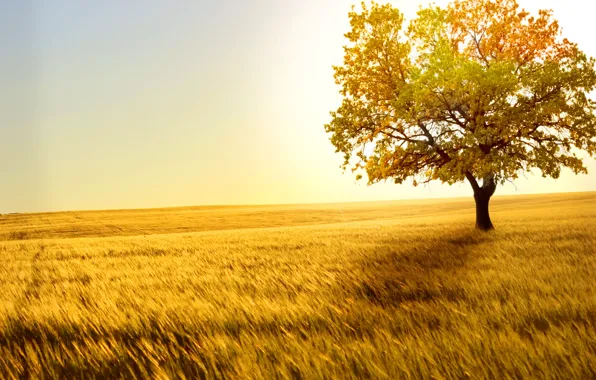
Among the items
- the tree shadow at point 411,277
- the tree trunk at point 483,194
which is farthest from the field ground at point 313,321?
the tree trunk at point 483,194

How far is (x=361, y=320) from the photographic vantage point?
19.4 ft

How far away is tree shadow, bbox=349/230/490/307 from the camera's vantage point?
7.59m

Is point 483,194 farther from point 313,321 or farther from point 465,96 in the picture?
point 313,321

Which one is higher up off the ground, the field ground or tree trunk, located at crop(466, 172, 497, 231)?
tree trunk, located at crop(466, 172, 497, 231)

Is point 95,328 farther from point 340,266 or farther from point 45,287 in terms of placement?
point 340,266

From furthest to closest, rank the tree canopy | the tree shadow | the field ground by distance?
the tree canopy, the tree shadow, the field ground

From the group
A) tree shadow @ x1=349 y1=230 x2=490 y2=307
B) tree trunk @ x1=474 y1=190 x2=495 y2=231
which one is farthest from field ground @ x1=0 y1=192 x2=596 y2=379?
tree trunk @ x1=474 y1=190 x2=495 y2=231

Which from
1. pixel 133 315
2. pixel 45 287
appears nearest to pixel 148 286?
pixel 45 287

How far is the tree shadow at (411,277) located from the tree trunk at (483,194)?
423 inches

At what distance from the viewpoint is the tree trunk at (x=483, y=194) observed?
80.5 feet

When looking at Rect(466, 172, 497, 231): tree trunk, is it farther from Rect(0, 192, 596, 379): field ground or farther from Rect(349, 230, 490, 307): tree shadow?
Rect(0, 192, 596, 379): field ground

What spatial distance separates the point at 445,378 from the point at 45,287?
361 inches

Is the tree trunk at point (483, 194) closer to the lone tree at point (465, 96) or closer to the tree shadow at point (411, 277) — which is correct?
the lone tree at point (465, 96)

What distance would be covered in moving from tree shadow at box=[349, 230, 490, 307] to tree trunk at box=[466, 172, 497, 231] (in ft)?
35.2
